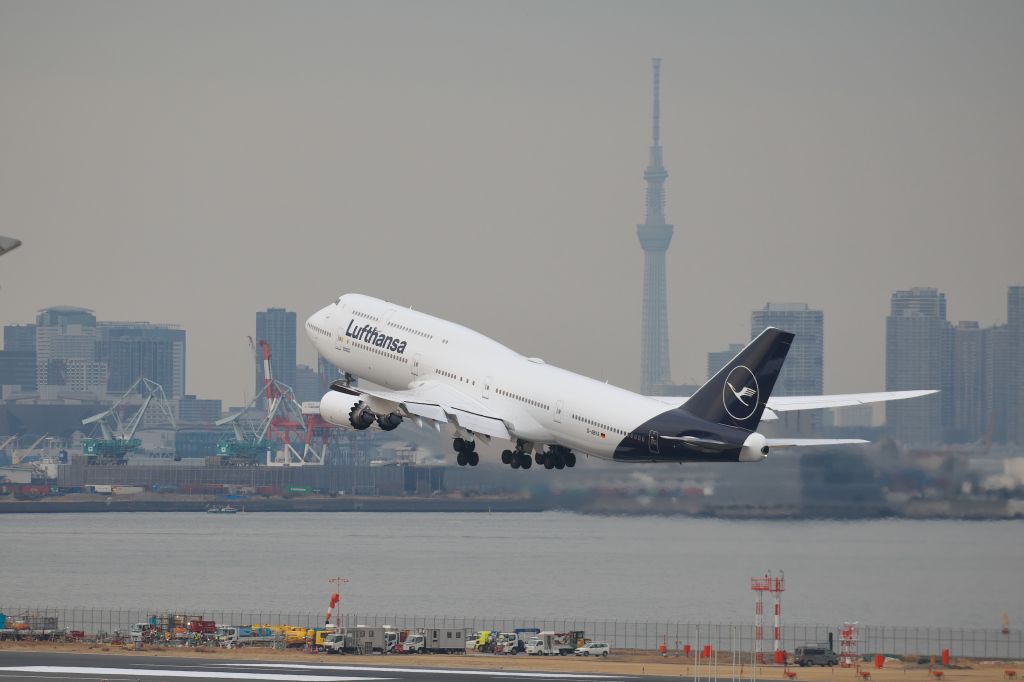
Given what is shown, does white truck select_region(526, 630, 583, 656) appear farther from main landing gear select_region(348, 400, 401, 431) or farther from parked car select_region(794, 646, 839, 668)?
main landing gear select_region(348, 400, 401, 431)

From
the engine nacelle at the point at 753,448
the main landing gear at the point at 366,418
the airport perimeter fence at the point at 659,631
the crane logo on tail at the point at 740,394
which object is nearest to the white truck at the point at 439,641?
the airport perimeter fence at the point at 659,631

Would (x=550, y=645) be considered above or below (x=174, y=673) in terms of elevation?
below

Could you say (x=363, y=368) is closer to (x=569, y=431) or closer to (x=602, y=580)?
(x=569, y=431)

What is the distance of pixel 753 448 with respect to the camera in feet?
218

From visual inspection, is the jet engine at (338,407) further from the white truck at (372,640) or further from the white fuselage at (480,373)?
the white truck at (372,640)

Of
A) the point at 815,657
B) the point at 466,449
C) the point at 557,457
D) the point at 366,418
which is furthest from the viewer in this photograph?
the point at 815,657

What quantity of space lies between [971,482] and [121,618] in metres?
62.8

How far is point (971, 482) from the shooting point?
9831 centimetres

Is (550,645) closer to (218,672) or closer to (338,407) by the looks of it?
(218,672)

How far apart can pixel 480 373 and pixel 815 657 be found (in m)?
37.2

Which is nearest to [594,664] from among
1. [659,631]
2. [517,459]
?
[659,631]

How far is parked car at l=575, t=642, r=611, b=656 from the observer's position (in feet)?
346

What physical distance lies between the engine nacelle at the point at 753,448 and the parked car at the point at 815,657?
38437 millimetres

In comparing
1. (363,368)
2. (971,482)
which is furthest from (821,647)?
(363,368)
